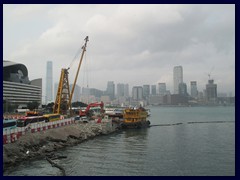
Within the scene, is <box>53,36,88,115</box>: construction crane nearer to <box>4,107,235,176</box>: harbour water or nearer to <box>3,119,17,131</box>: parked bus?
<box>3,119,17,131</box>: parked bus

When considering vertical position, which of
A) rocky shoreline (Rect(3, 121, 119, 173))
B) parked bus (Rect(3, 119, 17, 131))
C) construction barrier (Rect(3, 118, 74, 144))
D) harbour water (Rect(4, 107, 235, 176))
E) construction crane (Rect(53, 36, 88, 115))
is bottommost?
harbour water (Rect(4, 107, 235, 176))

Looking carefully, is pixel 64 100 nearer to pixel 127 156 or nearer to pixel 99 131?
pixel 99 131

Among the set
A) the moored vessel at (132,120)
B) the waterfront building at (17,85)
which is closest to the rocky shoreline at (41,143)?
the moored vessel at (132,120)

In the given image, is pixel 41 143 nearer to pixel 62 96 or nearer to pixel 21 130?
pixel 21 130

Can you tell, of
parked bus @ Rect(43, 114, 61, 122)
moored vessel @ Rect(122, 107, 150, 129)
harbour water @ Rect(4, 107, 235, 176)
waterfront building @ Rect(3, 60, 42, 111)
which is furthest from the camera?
waterfront building @ Rect(3, 60, 42, 111)

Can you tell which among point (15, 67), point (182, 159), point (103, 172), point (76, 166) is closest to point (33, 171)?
point (76, 166)

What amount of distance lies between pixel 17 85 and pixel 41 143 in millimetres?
90497

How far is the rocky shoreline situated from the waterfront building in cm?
7441

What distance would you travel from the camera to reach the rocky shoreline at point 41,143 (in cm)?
2248

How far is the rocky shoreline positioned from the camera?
73.7 feet

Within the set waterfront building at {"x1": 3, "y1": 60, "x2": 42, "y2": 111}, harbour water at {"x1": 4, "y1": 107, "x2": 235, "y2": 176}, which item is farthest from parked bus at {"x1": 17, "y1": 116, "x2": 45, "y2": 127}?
waterfront building at {"x1": 3, "y1": 60, "x2": 42, "y2": 111}

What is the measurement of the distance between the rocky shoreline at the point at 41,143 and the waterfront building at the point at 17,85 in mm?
74407
